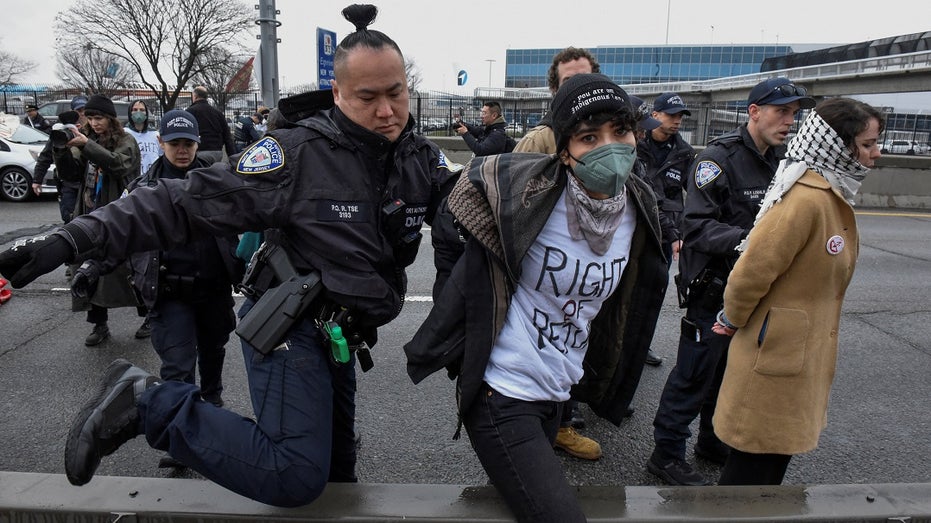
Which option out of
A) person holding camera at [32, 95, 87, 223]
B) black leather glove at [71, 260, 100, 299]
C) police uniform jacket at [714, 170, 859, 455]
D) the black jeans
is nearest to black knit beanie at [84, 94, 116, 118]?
person holding camera at [32, 95, 87, 223]

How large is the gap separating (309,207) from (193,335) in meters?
1.70

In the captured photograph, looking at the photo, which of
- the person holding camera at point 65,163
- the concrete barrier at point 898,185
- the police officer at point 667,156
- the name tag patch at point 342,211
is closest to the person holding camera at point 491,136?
the police officer at point 667,156

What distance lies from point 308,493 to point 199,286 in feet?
5.63

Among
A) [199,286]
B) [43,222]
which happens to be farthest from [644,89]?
[199,286]

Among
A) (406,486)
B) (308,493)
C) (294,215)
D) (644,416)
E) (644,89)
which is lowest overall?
(644,416)

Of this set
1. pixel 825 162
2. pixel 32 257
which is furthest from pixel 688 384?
pixel 32 257

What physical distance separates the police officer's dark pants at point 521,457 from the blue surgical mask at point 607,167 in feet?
2.43

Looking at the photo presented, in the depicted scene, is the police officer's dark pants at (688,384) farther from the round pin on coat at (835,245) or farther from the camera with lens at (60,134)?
the camera with lens at (60,134)

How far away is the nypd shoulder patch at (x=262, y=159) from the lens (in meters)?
2.09

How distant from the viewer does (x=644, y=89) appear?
65000 millimetres

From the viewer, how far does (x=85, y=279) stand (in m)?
2.84

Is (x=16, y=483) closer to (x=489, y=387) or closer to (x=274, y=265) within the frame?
(x=274, y=265)

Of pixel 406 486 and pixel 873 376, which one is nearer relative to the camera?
pixel 406 486

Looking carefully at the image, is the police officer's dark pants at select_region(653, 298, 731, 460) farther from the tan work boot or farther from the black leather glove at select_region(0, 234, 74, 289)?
the black leather glove at select_region(0, 234, 74, 289)
